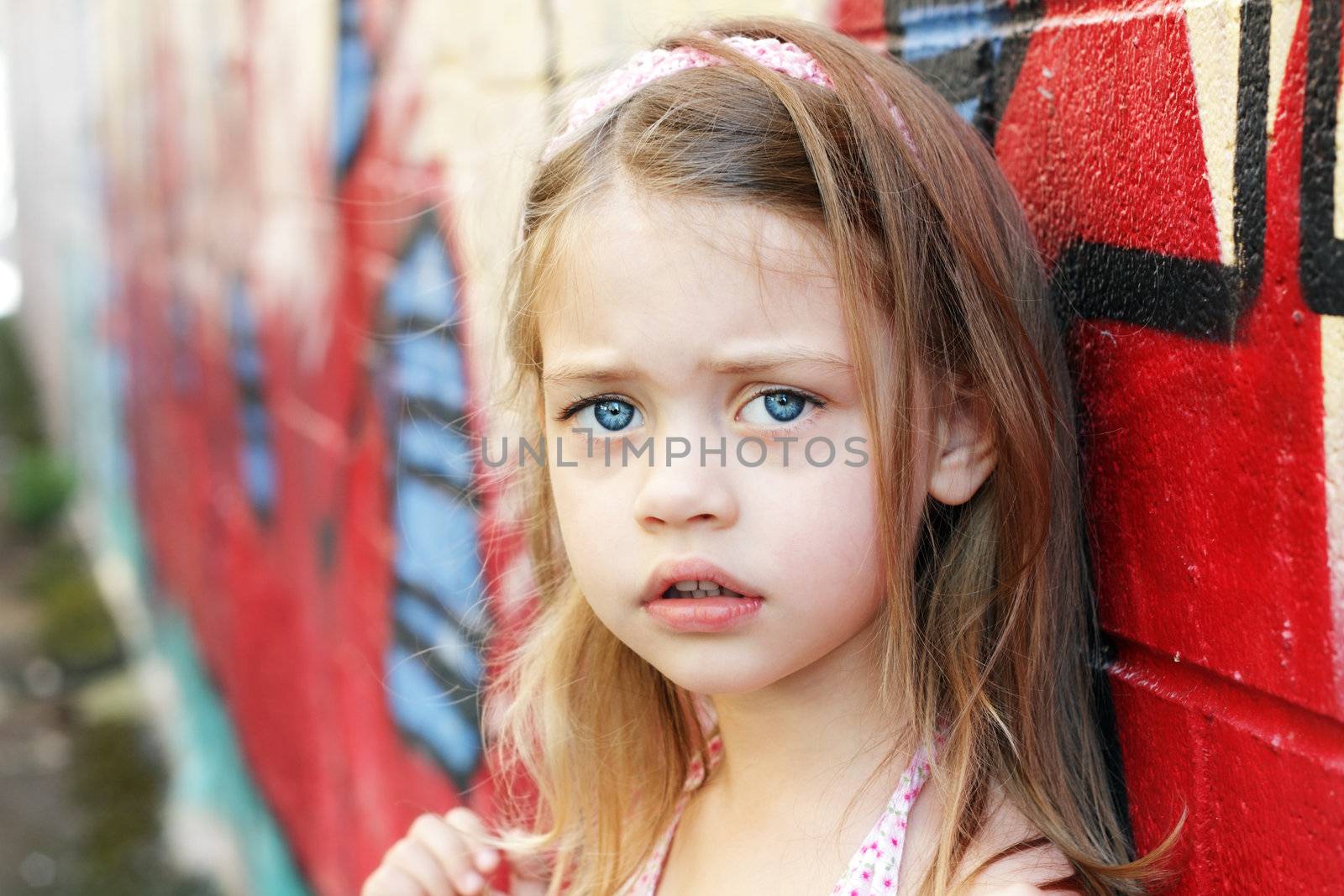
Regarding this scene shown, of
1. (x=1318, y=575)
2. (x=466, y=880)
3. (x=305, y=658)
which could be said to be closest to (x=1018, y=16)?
(x=1318, y=575)

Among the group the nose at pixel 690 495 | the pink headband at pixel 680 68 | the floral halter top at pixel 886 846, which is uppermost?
the pink headband at pixel 680 68

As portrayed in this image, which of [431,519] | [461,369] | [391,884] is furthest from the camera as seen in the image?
[431,519]

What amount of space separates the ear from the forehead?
0.15m

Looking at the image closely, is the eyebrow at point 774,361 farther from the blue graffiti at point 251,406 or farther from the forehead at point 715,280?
the blue graffiti at point 251,406

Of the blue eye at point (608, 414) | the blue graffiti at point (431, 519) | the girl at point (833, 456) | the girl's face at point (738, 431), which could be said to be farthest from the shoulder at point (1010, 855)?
the blue graffiti at point (431, 519)

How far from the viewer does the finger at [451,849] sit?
1.48m

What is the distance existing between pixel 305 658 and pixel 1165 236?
295cm

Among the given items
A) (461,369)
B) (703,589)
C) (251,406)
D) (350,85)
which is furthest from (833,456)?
(251,406)

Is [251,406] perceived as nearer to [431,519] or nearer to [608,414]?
[431,519]

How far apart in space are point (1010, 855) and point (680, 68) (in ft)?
2.56

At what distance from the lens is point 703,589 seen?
112cm

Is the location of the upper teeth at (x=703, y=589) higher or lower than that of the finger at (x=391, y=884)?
higher

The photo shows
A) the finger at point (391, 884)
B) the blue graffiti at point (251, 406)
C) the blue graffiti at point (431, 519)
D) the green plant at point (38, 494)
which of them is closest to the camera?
the finger at point (391, 884)

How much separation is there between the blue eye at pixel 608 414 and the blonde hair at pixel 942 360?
13 cm
